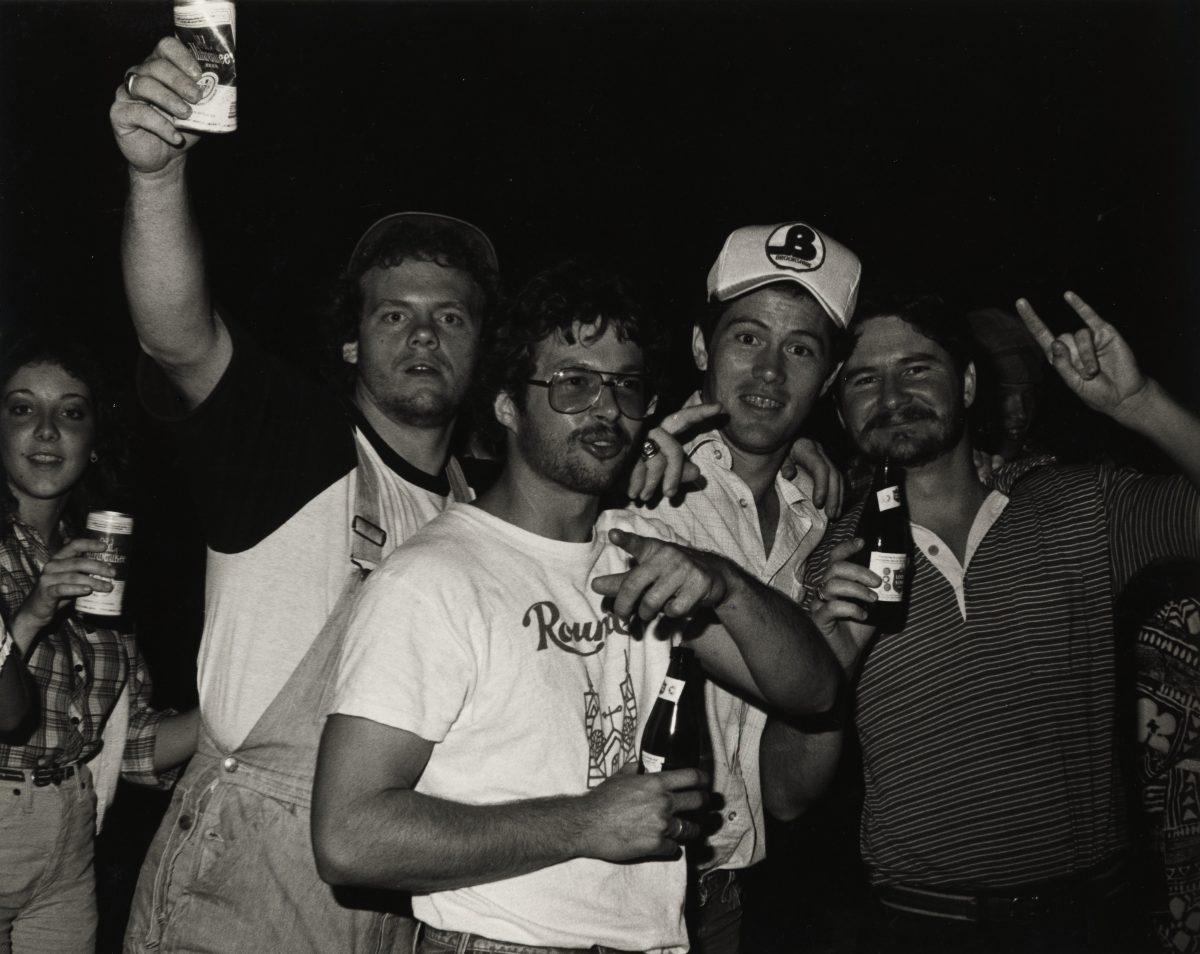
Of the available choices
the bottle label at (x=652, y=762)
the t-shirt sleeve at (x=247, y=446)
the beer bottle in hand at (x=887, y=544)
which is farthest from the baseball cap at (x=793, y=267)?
the bottle label at (x=652, y=762)

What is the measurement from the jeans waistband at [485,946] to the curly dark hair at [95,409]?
2.93 meters

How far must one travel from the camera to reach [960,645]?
3492 millimetres

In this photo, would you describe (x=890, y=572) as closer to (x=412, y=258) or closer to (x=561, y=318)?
(x=561, y=318)

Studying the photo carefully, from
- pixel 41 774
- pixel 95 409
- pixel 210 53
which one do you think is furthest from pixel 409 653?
pixel 95 409

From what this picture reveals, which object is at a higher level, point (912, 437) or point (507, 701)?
point (912, 437)

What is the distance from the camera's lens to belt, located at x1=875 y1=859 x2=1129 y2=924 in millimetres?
3348

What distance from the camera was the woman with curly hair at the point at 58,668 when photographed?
153 inches

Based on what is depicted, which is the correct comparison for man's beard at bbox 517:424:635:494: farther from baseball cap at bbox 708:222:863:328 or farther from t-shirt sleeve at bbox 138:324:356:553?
baseball cap at bbox 708:222:863:328

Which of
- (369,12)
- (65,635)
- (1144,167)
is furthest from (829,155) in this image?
(65,635)

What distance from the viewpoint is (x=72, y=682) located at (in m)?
4.16

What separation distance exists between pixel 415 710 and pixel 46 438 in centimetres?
285

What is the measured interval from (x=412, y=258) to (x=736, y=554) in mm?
1638

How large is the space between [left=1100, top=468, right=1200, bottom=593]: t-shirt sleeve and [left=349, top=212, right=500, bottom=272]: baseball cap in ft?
8.02

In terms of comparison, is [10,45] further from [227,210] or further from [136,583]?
[136,583]
